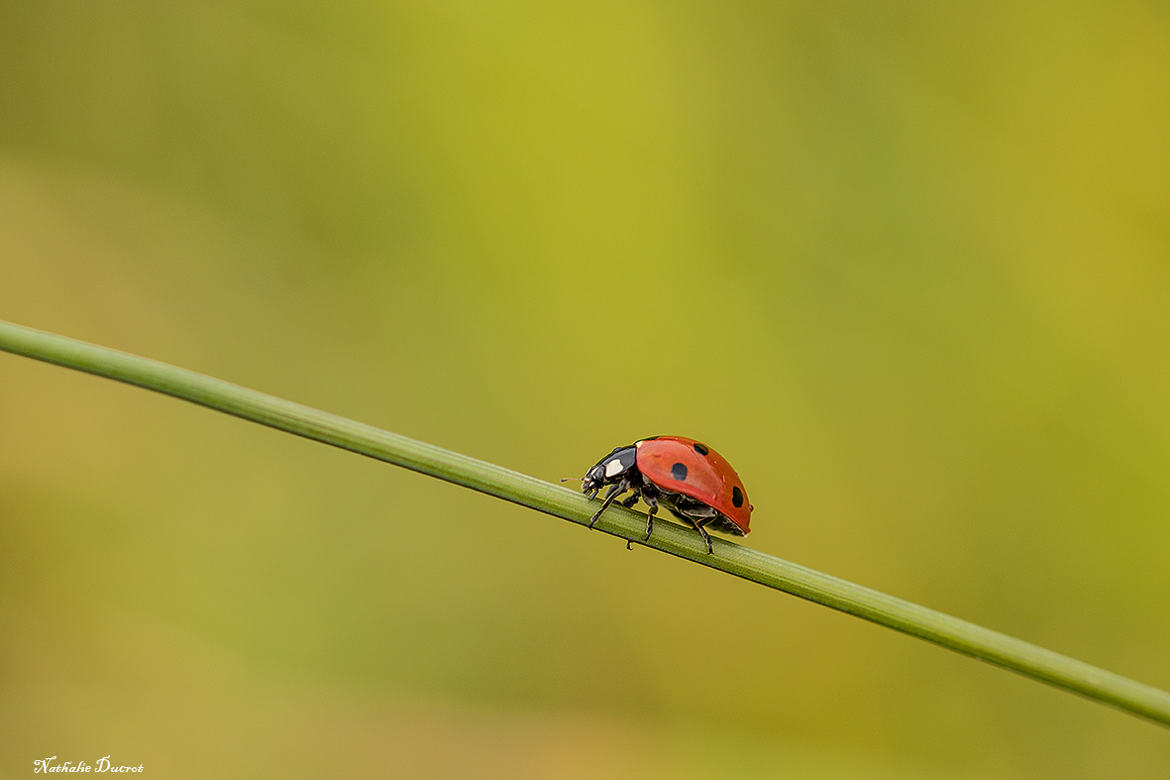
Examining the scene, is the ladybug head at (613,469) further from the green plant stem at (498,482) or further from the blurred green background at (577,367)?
the blurred green background at (577,367)

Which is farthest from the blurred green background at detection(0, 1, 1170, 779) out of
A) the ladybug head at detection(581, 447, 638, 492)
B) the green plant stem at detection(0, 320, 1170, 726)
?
the green plant stem at detection(0, 320, 1170, 726)

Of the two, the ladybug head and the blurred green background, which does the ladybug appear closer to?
the ladybug head

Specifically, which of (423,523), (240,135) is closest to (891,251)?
(423,523)

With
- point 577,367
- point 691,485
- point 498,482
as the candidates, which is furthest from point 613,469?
point 577,367

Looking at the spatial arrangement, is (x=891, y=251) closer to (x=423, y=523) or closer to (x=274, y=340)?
(x=423, y=523)

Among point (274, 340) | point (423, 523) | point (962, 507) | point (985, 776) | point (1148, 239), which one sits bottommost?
point (985, 776)

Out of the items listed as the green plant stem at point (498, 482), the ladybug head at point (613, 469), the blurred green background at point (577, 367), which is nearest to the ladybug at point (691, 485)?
the ladybug head at point (613, 469)
